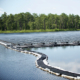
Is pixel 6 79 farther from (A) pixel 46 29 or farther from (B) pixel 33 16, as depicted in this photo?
(B) pixel 33 16

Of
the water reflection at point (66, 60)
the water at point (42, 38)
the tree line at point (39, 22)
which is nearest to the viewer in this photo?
the water reflection at point (66, 60)

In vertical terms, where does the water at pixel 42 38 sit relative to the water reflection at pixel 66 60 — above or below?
below

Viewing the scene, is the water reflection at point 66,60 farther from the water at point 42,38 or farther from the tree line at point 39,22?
the tree line at point 39,22

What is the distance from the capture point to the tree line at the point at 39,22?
115 m

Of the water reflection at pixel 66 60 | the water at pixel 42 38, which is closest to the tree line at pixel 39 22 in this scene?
the water at pixel 42 38

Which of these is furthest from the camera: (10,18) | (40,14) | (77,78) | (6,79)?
(40,14)

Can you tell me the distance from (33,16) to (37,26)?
15.1 m

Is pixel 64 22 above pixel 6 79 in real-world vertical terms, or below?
above

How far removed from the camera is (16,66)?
651 inches

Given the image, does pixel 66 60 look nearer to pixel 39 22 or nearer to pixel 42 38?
pixel 42 38

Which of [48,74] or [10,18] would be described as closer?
[48,74]

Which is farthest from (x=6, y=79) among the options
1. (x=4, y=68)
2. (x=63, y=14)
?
(x=63, y=14)

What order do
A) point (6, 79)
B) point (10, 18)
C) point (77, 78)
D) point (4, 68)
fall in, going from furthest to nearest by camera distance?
point (10, 18) < point (4, 68) < point (6, 79) < point (77, 78)

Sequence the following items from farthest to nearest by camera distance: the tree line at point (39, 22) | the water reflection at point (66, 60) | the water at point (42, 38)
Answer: the tree line at point (39, 22) → the water at point (42, 38) → the water reflection at point (66, 60)
